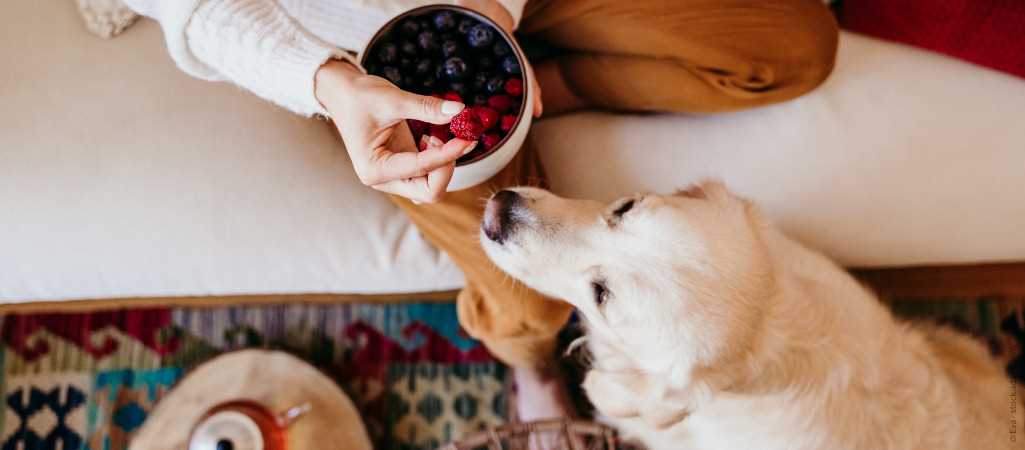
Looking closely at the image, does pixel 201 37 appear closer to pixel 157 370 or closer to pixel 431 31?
pixel 431 31

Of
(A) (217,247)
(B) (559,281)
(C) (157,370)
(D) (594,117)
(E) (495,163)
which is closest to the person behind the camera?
Answer: (E) (495,163)

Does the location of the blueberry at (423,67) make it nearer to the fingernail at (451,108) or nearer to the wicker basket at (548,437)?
the fingernail at (451,108)

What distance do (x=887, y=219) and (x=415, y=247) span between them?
94 centimetres

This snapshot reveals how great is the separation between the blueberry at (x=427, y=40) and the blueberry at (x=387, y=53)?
4 centimetres

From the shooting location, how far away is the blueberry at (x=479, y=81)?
A: 0.94 metres

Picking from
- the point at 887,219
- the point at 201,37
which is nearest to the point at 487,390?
the point at 887,219

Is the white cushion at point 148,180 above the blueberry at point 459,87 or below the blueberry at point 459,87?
below

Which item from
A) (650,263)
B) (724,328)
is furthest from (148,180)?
(724,328)

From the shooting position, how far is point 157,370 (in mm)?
1778

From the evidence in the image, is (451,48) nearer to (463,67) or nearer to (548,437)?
(463,67)

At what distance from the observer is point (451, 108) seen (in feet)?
2.55

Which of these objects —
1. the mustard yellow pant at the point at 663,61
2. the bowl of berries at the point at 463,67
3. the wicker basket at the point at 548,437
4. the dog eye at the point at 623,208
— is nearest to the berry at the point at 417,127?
the bowl of berries at the point at 463,67

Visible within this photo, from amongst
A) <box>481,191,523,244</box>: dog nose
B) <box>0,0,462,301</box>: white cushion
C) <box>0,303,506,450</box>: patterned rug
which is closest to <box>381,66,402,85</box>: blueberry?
<box>481,191,523,244</box>: dog nose

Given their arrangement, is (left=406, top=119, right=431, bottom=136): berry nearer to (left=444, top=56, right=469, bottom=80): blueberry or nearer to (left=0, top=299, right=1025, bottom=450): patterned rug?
(left=444, top=56, right=469, bottom=80): blueberry
